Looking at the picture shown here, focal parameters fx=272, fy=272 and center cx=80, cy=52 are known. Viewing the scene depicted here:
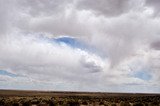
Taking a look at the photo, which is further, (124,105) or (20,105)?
(124,105)

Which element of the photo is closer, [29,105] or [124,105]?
[29,105]

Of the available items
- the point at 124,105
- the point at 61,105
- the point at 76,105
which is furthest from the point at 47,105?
the point at 124,105

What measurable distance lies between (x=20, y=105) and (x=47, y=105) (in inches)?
175

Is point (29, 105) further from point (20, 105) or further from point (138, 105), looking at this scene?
point (138, 105)

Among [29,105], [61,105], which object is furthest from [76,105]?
[29,105]

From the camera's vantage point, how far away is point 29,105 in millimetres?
46219

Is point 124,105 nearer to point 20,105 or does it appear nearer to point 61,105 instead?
point 61,105

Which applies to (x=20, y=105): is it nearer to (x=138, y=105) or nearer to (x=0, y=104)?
(x=0, y=104)

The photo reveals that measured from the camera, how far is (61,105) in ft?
152

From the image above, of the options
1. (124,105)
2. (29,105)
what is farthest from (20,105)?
(124,105)

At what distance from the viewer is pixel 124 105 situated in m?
49.5

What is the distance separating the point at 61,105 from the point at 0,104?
10454mm

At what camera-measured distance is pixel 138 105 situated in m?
49.6

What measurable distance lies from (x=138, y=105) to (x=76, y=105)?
11.3m
